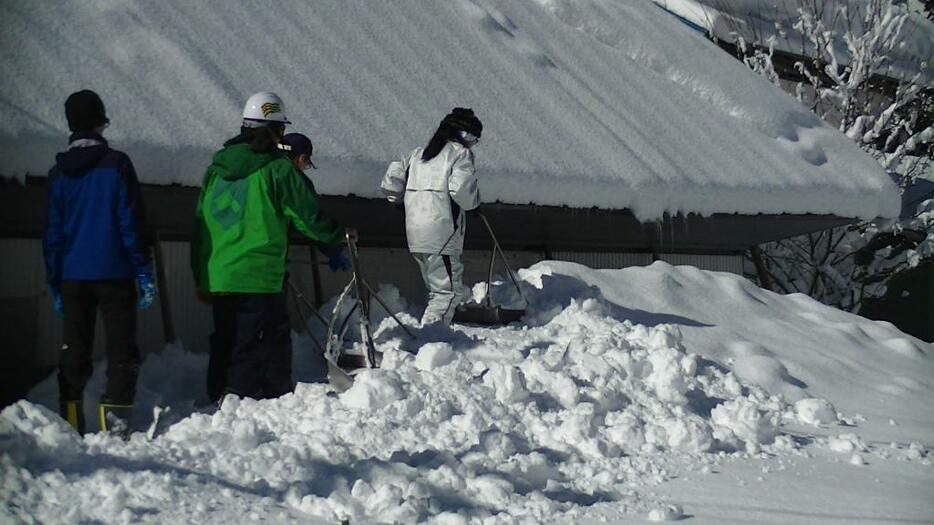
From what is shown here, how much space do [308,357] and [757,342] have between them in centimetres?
296

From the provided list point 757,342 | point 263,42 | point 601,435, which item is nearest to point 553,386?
point 601,435

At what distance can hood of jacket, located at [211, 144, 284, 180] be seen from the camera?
5.42 meters

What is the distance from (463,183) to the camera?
659 cm

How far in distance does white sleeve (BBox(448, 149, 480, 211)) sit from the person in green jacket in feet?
3.88

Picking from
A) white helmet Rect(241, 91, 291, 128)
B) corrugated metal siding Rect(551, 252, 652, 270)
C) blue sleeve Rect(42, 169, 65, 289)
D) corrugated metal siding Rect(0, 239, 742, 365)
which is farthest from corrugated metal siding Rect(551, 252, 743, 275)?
blue sleeve Rect(42, 169, 65, 289)

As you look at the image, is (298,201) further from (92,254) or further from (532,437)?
(532,437)

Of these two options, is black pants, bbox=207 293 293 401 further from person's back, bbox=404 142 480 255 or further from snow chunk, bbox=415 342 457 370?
person's back, bbox=404 142 480 255

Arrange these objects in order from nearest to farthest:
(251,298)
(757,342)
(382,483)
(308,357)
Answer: (382,483)
(251,298)
(308,357)
(757,342)

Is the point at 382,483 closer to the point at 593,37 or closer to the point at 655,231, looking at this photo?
the point at 655,231

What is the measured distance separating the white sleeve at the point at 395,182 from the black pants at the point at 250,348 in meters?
1.43

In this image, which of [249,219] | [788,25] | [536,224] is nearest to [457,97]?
[536,224]

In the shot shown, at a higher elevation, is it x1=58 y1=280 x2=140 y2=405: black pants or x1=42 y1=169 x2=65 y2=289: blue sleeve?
x1=42 y1=169 x2=65 y2=289: blue sleeve

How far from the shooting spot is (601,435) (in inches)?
204

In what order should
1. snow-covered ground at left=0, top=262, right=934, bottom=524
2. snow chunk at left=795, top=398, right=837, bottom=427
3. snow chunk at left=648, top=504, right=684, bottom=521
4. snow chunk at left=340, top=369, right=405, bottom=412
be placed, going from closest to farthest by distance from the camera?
1. snow-covered ground at left=0, top=262, right=934, bottom=524
2. snow chunk at left=648, top=504, right=684, bottom=521
3. snow chunk at left=340, top=369, right=405, bottom=412
4. snow chunk at left=795, top=398, right=837, bottom=427
